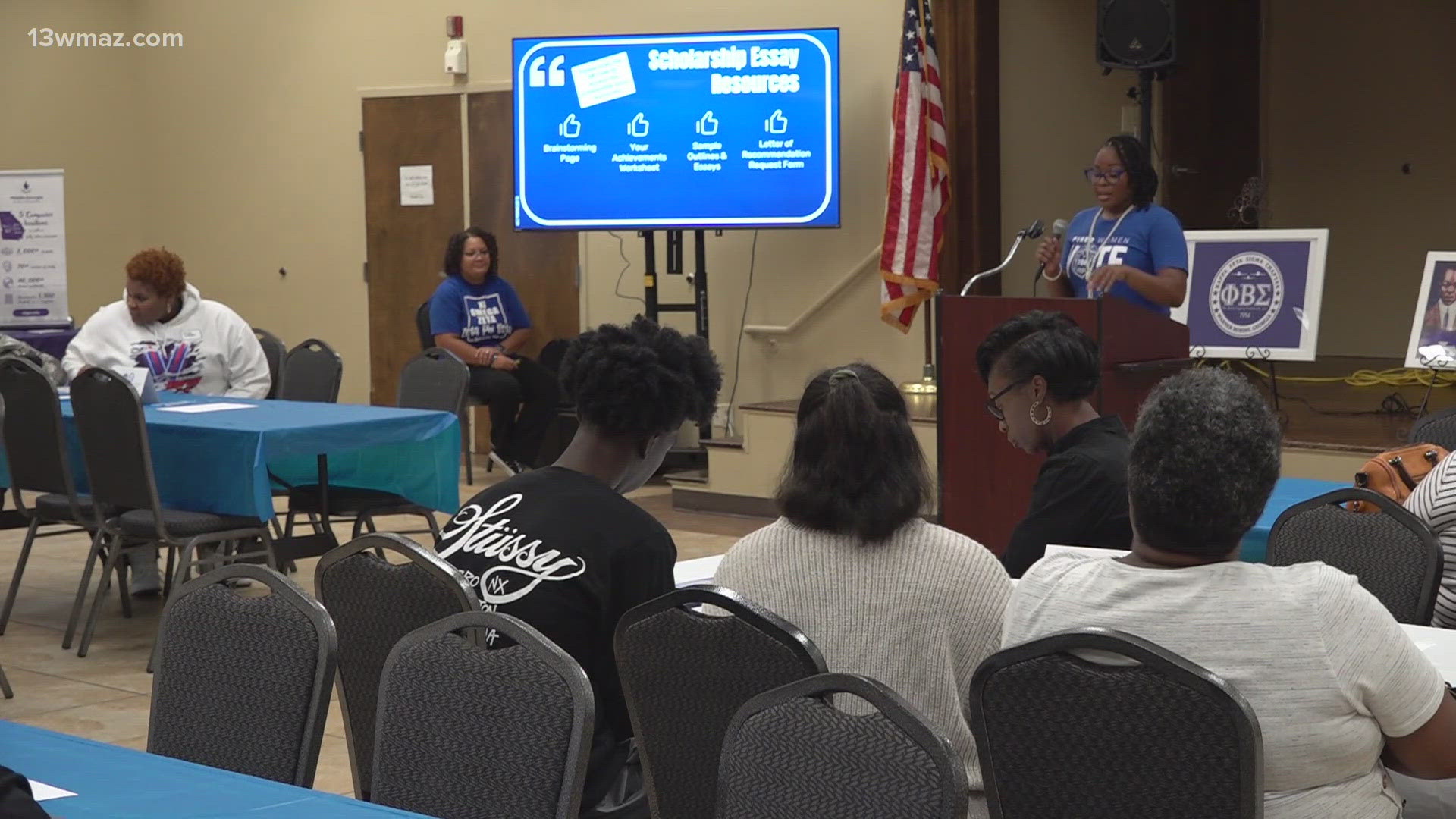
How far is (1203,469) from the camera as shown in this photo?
6.20 feet

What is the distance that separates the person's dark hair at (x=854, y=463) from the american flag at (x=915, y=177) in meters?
5.35

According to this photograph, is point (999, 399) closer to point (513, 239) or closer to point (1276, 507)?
point (1276, 507)

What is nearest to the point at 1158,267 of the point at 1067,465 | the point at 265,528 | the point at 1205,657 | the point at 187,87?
the point at 1067,465

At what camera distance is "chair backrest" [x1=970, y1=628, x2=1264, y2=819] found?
172 cm

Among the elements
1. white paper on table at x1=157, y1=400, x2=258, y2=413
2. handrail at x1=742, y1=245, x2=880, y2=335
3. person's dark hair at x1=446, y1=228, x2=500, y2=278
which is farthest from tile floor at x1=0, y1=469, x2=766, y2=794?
person's dark hair at x1=446, y1=228, x2=500, y2=278

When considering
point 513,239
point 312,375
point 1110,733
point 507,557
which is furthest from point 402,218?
point 1110,733

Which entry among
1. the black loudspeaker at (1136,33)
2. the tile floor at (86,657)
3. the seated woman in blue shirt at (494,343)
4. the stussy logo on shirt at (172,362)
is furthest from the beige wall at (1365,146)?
the stussy logo on shirt at (172,362)

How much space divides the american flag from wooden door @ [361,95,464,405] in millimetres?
3091

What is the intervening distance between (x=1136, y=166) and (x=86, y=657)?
12.0 feet

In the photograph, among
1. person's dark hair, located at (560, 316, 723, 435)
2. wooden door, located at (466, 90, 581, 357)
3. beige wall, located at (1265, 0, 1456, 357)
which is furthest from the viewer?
beige wall, located at (1265, 0, 1456, 357)

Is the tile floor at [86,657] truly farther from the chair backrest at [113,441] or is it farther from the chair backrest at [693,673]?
the chair backrest at [693,673]

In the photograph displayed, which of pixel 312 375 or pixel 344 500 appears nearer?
pixel 344 500

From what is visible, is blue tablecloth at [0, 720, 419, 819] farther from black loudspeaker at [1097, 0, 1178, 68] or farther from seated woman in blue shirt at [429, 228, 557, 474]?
seated woman in blue shirt at [429, 228, 557, 474]

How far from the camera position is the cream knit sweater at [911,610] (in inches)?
87.8
